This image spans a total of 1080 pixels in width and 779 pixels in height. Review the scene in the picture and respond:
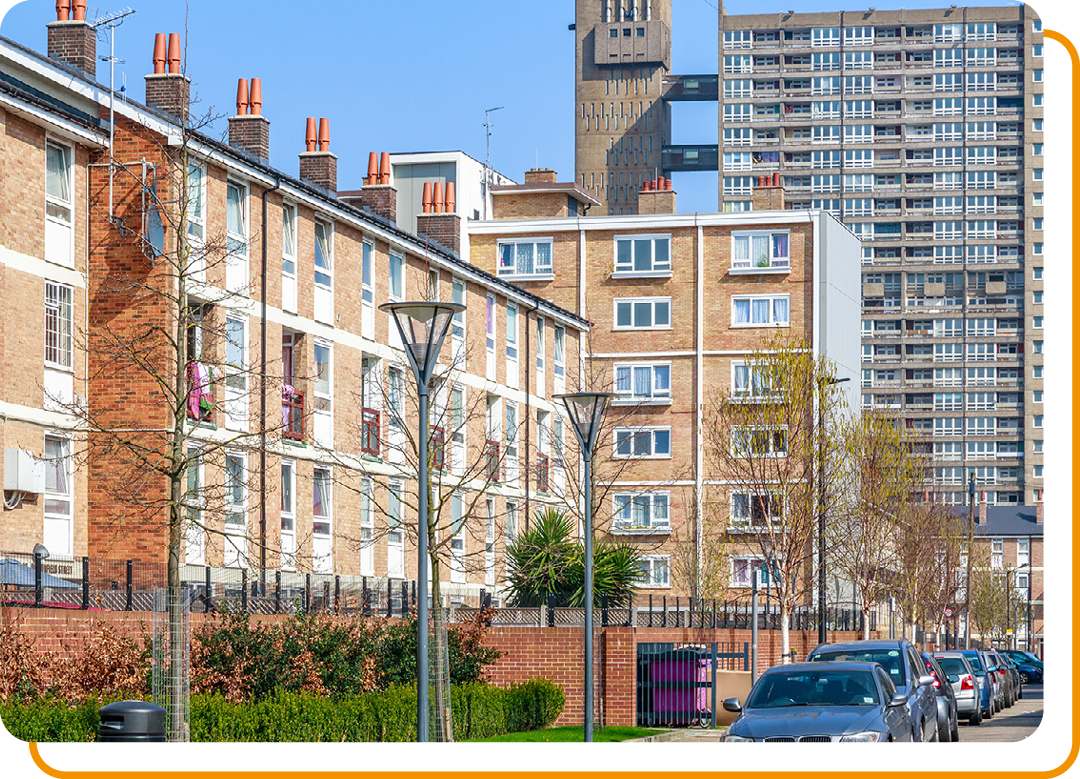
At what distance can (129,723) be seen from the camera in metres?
13.9

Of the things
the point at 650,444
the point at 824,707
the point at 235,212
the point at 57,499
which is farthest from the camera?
the point at 650,444

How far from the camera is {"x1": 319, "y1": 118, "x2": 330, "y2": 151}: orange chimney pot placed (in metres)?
43.2

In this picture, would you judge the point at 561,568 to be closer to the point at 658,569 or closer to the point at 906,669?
the point at 906,669

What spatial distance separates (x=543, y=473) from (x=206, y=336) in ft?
71.8

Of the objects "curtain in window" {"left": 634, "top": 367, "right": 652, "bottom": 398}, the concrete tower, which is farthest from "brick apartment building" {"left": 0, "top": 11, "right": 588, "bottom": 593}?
the concrete tower

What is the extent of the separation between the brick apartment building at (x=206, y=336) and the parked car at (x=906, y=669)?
801cm

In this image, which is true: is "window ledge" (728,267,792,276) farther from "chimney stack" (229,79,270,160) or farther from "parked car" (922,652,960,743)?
"parked car" (922,652,960,743)

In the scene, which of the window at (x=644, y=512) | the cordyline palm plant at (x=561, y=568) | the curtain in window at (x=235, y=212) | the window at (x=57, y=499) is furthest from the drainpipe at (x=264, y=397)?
the window at (x=644, y=512)

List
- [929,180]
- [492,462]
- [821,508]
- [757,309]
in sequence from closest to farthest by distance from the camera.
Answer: [821,508], [492,462], [757,309], [929,180]

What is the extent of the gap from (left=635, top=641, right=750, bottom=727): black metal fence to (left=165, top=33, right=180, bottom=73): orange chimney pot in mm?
16454

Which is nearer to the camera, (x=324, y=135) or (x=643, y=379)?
(x=324, y=135)

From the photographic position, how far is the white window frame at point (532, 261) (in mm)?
66875

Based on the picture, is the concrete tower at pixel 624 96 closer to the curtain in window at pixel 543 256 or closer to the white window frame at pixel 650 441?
the curtain in window at pixel 543 256

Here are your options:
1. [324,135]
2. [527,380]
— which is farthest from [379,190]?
[527,380]
